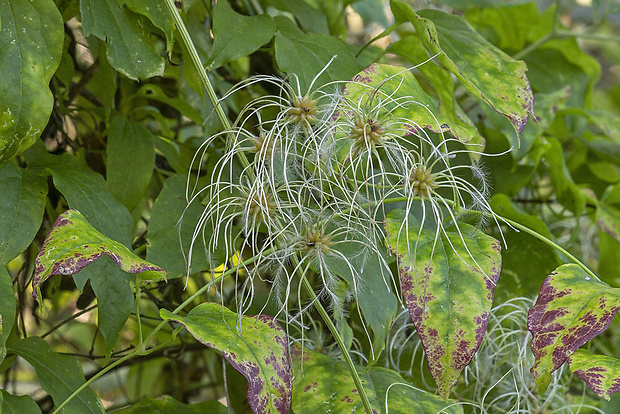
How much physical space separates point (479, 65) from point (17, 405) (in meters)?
0.50

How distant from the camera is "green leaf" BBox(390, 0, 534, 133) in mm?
522

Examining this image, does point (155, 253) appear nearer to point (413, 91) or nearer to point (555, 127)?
point (413, 91)

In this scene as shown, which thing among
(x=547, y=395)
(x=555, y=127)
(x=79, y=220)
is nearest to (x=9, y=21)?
(x=79, y=220)

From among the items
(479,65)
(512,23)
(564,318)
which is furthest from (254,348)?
(512,23)

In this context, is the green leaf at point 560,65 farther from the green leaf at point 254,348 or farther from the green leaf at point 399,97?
the green leaf at point 254,348

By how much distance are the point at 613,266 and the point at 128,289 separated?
684 mm

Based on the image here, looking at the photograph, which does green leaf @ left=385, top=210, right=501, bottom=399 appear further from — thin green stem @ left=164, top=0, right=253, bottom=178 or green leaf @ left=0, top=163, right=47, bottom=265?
green leaf @ left=0, top=163, right=47, bottom=265

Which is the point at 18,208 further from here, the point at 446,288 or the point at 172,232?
the point at 446,288

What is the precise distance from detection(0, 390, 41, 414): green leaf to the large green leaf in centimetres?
21

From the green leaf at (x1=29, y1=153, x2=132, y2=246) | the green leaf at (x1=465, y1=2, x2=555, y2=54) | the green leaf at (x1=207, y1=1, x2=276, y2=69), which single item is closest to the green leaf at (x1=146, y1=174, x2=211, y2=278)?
the green leaf at (x1=29, y1=153, x2=132, y2=246)

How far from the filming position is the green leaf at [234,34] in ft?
1.76

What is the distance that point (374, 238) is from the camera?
0.48 metres

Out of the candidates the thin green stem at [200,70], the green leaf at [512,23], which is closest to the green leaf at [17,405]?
the thin green stem at [200,70]

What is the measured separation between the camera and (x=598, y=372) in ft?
1.35
